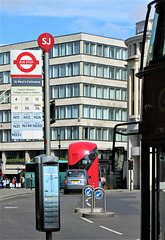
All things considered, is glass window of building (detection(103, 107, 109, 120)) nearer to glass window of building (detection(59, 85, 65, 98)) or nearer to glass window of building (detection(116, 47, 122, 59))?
glass window of building (detection(59, 85, 65, 98))

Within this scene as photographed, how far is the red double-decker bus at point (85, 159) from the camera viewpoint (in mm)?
58656

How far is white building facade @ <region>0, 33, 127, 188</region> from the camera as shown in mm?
91812

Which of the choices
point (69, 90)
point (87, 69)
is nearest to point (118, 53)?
point (87, 69)

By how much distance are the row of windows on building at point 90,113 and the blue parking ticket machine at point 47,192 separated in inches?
3108

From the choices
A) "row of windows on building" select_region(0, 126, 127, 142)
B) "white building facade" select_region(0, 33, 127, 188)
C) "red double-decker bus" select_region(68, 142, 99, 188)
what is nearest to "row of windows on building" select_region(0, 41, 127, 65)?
"white building facade" select_region(0, 33, 127, 188)

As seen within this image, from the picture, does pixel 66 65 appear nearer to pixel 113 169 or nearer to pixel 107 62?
pixel 107 62

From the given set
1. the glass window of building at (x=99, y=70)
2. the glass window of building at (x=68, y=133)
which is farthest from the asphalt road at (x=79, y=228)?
the glass window of building at (x=99, y=70)

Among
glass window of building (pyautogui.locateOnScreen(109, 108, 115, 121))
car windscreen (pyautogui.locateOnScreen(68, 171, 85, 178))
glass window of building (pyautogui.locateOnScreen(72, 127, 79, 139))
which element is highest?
glass window of building (pyautogui.locateOnScreen(109, 108, 115, 121))

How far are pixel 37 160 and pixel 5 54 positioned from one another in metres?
89.3

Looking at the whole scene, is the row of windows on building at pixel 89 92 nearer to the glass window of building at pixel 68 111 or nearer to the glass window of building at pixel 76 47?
the glass window of building at pixel 68 111

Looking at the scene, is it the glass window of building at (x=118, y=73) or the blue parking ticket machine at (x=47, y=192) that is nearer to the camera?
the blue parking ticket machine at (x=47, y=192)

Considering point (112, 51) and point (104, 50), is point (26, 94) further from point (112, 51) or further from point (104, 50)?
point (112, 51)

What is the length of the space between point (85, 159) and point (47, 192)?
152 ft

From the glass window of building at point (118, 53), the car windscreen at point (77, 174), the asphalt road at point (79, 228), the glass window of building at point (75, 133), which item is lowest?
the asphalt road at point (79, 228)
